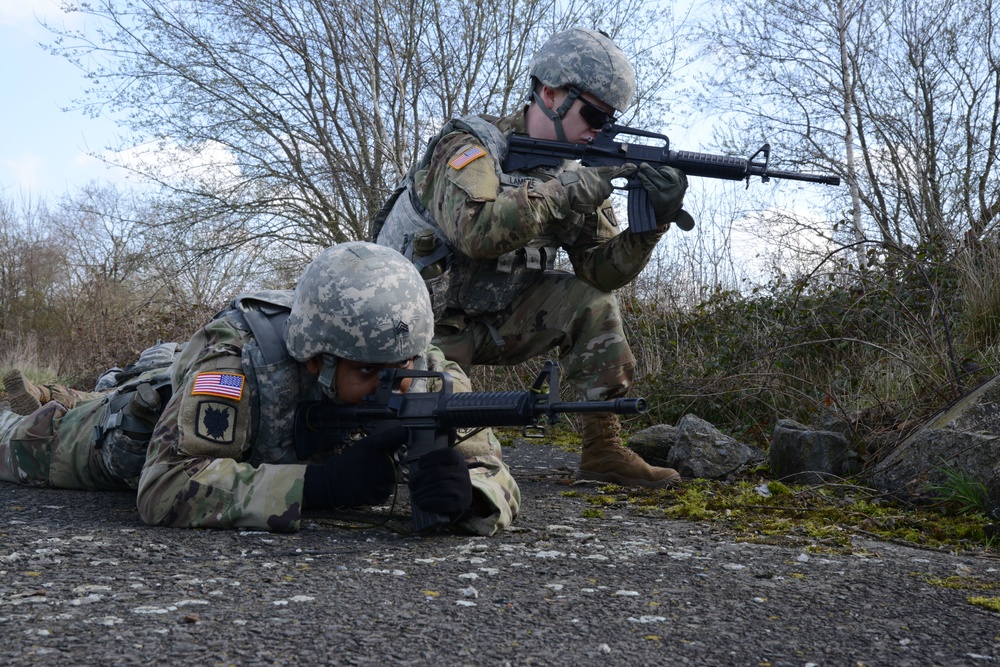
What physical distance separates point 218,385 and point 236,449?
241 mm

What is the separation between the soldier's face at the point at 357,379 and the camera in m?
2.94

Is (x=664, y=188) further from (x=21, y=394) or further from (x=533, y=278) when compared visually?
(x=21, y=394)

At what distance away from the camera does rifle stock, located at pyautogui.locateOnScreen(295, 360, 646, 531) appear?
8.11 ft

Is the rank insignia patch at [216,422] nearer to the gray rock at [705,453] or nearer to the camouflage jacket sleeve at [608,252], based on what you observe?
the camouflage jacket sleeve at [608,252]

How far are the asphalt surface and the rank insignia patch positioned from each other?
0.31 m

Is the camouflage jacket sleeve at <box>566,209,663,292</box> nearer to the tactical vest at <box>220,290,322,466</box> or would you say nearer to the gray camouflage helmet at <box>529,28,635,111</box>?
the gray camouflage helmet at <box>529,28,635,111</box>

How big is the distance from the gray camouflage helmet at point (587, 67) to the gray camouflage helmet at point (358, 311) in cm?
154

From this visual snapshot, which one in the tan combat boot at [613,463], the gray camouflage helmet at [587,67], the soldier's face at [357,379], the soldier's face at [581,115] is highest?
the gray camouflage helmet at [587,67]

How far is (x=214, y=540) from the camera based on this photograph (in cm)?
273

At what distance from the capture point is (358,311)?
110 inches

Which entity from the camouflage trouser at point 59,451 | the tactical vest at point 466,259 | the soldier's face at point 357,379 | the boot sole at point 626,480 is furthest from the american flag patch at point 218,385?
the boot sole at point 626,480

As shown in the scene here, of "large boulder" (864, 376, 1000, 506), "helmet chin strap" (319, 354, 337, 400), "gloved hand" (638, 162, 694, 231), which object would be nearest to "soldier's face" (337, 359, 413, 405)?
"helmet chin strap" (319, 354, 337, 400)

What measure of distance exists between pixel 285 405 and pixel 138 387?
623mm

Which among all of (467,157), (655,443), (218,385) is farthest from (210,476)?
(655,443)
